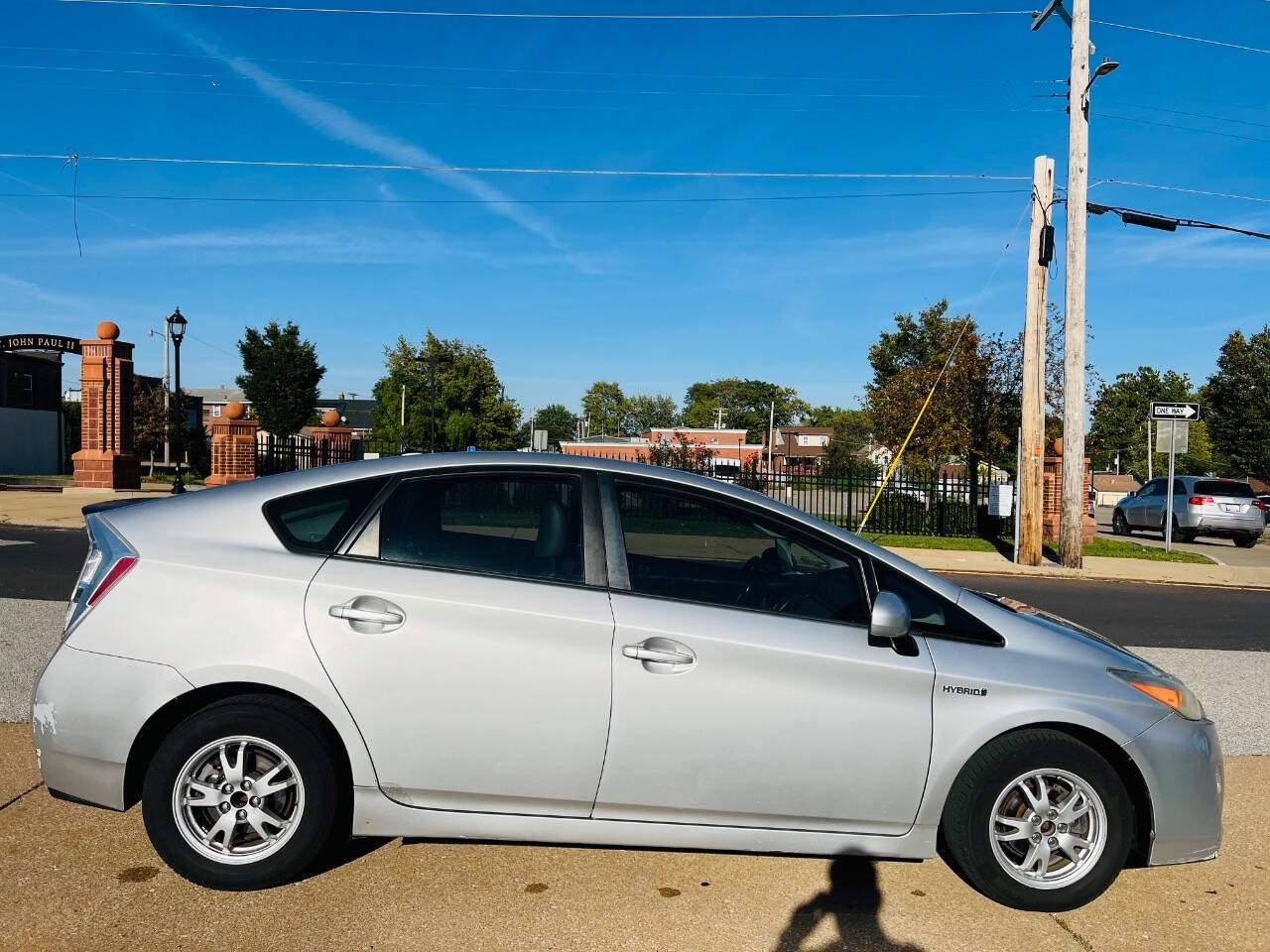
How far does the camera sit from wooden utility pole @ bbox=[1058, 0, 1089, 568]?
646 inches

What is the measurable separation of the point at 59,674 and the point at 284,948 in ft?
4.12

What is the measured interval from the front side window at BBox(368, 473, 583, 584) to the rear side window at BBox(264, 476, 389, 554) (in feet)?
0.29

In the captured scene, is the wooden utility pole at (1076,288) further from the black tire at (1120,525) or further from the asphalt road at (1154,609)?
the black tire at (1120,525)

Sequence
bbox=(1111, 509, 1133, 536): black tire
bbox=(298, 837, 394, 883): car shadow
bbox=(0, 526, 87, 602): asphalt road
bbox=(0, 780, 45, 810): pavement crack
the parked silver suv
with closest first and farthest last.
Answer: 1. bbox=(298, 837, 394, 883): car shadow
2. bbox=(0, 780, 45, 810): pavement crack
3. bbox=(0, 526, 87, 602): asphalt road
4. the parked silver suv
5. bbox=(1111, 509, 1133, 536): black tire

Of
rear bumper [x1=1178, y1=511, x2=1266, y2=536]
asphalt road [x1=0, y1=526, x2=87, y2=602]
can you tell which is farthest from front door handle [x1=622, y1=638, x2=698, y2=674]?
rear bumper [x1=1178, y1=511, x2=1266, y2=536]

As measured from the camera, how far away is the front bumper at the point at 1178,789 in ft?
11.1

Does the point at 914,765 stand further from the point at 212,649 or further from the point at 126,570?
the point at 126,570

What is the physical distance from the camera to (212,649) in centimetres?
327

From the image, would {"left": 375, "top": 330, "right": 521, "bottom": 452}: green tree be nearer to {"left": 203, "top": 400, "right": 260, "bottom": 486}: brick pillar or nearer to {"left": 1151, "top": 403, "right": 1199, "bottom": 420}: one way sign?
{"left": 203, "top": 400, "right": 260, "bottom": 486}: brick pillar

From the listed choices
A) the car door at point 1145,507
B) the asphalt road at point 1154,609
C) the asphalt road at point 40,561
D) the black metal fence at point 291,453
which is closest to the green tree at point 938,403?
the car door at point 1145,507

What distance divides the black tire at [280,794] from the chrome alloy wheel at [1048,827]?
2.37 metres

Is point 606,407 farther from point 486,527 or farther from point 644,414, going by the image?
point 486,527

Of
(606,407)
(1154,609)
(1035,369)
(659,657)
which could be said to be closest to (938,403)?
(1035,369)

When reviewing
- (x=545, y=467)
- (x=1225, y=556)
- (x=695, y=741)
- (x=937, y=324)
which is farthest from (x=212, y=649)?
(x=937, y=324)
